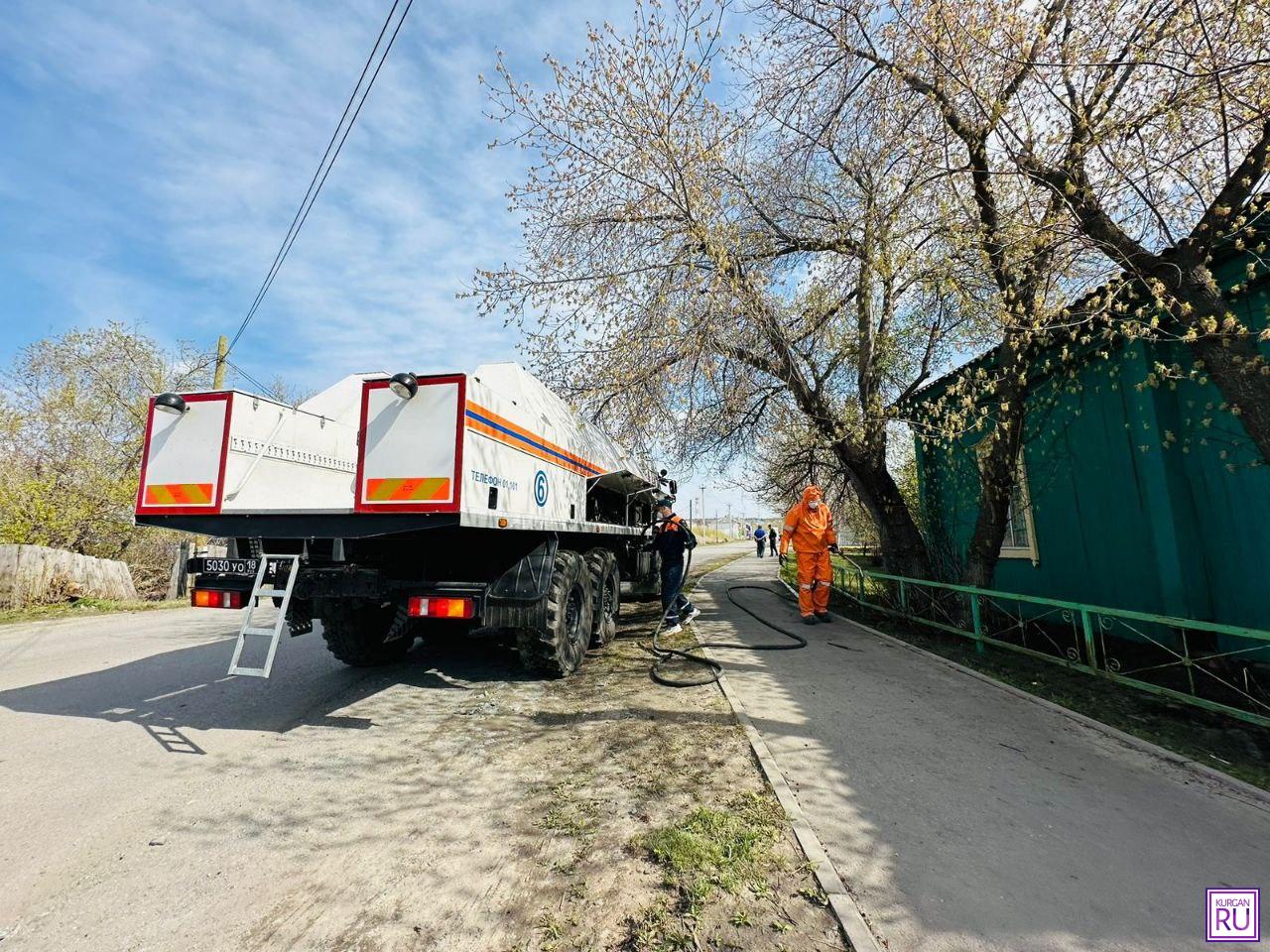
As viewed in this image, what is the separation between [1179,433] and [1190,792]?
453 cm

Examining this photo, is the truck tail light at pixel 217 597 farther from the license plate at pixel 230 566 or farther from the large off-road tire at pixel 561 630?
the large off-road tire at pixel 561 630

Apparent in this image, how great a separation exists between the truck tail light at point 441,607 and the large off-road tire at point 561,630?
701 millimetres

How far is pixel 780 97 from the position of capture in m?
7.60

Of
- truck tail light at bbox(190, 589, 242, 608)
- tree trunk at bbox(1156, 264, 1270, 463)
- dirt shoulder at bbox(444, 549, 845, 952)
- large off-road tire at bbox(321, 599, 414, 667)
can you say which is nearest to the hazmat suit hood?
dirt shoulder at bbox(444, 549, 845, 952)

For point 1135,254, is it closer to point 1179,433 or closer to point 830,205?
point 1179,433

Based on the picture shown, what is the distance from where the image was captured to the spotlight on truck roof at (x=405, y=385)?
409cm

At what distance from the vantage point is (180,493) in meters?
4.59

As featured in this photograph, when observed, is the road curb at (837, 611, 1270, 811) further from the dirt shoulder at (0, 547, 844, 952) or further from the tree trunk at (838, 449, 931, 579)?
the tree trunk at (838, 449, 931, 579)

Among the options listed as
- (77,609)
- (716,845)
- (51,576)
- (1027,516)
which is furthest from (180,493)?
(1027,516)

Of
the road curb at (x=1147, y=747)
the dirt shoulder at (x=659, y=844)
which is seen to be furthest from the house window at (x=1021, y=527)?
the dirt shoulder at (x=659, y=844)

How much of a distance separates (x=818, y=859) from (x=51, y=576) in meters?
15.0

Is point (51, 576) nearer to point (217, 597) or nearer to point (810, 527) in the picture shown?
point (217, 597)

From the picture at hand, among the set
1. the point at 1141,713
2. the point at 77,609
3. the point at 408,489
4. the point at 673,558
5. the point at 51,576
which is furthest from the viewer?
the point at 51,576

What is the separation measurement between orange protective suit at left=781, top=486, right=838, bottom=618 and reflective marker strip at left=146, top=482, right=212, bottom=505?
7.30 metres
